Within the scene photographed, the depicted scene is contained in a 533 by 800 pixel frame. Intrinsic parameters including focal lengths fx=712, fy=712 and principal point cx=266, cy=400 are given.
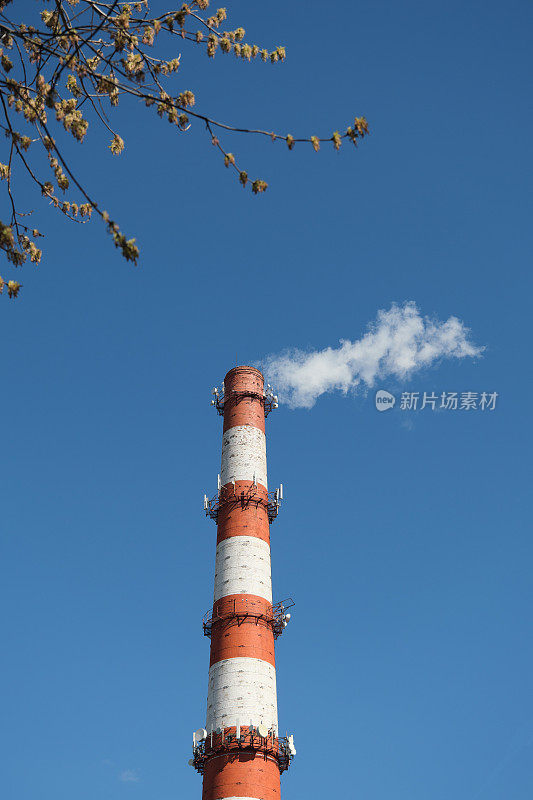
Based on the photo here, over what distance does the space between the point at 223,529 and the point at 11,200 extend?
94.5 feet

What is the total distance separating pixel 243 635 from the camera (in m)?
35.2

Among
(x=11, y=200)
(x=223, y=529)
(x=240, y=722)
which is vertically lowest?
(x=240, y=722)

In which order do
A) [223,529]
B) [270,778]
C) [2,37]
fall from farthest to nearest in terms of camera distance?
[223,529] → [270,778] → [2,37]

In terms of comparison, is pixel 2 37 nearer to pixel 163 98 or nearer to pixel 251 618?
pixel 163 98

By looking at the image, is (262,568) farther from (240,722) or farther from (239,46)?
(239,46)

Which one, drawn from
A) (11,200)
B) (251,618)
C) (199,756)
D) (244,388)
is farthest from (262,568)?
(11,200)

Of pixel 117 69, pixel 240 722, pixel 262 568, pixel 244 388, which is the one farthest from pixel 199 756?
pixel 117 69

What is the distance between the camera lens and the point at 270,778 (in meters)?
32.5

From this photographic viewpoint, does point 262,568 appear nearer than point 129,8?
No

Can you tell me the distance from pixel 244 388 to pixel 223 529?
1021 cm

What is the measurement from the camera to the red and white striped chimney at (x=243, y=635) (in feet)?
105

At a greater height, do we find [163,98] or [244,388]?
[244,388]

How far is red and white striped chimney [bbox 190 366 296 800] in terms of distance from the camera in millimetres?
32156

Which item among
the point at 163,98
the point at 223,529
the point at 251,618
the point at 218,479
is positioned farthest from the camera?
the point at 218,479
